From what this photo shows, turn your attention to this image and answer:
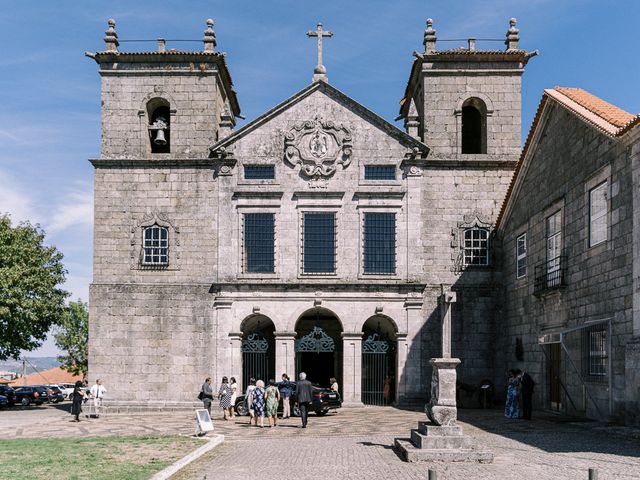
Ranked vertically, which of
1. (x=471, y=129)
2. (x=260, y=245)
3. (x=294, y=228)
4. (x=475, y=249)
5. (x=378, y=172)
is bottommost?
(x=475, y=249)

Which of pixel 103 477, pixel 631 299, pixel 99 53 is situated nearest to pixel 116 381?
pixel 99 53

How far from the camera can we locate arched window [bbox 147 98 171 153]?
28875 millimetres

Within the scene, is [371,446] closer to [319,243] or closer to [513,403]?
[513,403]

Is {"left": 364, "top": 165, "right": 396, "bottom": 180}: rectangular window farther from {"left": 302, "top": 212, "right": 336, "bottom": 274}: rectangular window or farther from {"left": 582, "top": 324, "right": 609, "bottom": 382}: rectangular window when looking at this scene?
{"left": 582, "top": 324, "right": 609, "bottom": 382}: rectangular window

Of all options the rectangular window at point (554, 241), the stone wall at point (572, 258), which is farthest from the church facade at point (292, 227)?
the rectangular window at point (554, 241)

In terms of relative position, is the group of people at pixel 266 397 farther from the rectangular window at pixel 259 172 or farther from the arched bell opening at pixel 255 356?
the rectangular window at pixel 259 172

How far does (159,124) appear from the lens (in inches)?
1140

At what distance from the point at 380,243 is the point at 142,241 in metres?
9.35

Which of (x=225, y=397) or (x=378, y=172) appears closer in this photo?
(x=225, y=397)

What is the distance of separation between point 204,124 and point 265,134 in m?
2.51

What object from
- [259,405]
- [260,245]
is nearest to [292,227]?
[260,245]

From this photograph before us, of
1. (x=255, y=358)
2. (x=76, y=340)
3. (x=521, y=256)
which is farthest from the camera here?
(x=76, y=340)

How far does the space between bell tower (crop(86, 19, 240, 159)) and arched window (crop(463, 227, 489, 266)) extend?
10424 mm

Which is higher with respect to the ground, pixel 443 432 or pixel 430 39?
pixel 430 39
